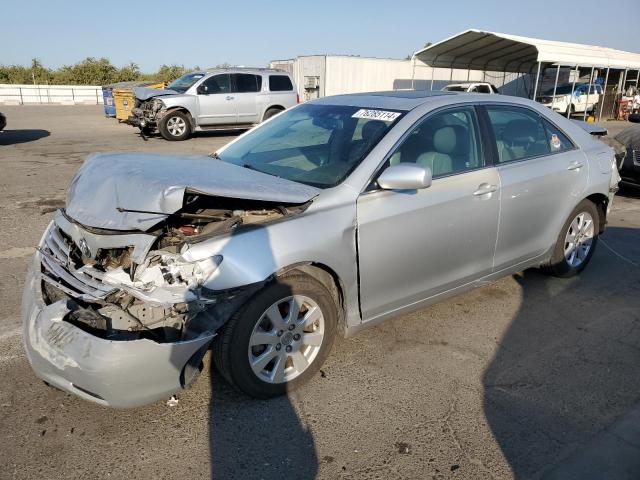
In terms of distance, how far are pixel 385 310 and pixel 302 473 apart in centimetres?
120

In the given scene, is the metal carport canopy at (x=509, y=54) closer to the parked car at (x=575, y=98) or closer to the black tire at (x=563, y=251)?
the parked car at (x=575, y=98)

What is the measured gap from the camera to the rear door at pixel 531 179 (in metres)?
3.87

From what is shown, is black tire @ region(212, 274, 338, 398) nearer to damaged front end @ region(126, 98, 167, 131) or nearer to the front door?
the front door

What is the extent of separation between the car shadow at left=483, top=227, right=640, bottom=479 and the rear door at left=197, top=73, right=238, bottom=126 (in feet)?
39.7

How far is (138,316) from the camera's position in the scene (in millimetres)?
2553

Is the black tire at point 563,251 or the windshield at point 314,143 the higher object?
the windshield at point 314,143

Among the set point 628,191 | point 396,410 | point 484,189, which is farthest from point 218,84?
point 396,410

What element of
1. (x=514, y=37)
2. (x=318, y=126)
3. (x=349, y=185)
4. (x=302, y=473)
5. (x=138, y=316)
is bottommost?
(x=302, y=473)

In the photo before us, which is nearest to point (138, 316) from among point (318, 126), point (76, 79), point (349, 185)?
point (349, 185)

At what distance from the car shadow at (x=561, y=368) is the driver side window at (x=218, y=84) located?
12314 millimetres

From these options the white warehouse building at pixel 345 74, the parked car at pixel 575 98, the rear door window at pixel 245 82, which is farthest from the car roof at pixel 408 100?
the white warehouse building at pixel 345 74

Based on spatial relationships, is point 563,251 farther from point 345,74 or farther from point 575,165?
point 345,74

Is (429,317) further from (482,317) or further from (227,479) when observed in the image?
(227,479)

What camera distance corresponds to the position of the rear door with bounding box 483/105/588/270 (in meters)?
3.87
